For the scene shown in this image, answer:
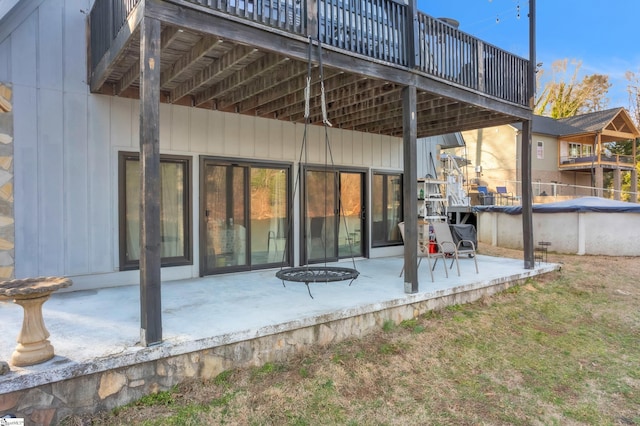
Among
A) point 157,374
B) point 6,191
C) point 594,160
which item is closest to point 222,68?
point 6,191

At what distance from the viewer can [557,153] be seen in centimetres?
2173

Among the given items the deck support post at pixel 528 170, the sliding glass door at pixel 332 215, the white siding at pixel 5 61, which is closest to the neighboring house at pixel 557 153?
the deck support post at pixel 528 170

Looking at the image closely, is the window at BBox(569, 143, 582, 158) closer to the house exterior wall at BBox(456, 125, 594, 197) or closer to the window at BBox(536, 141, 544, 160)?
the house exterior wall at BBox(456, 125, 594, 197)

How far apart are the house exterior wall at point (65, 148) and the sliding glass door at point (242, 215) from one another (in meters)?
0.60

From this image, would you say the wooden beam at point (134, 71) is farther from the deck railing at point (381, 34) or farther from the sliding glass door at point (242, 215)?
the sliding glass door at point (242, 215)

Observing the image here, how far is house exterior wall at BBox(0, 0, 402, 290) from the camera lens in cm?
436

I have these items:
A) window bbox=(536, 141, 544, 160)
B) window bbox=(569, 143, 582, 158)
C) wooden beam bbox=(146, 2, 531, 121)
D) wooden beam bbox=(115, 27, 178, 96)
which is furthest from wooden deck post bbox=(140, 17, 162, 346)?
window bbox=(569, 143, 582, 158)

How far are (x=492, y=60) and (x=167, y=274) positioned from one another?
18.8 feet

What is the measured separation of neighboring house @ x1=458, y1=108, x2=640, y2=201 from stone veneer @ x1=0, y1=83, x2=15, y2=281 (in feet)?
65.6

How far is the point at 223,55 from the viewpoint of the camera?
402 centimetres

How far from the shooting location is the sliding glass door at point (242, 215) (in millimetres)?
5684

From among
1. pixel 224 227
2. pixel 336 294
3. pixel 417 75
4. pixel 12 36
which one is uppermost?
pixel 12 36

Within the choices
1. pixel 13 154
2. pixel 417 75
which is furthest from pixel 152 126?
pixel 417 75

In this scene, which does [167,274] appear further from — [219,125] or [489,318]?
[489,318]
